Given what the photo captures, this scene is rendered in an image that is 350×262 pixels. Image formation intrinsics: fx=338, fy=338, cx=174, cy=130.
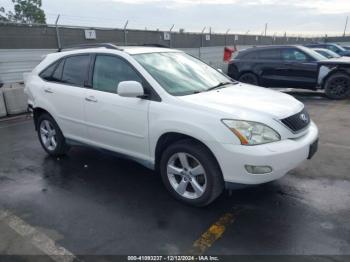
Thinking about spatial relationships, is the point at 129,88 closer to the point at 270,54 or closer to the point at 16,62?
the point at 270,54

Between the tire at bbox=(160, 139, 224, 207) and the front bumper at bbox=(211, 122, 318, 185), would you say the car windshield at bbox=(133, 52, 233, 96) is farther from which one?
the front bumper at bbox=(211, 122, 318, 185)

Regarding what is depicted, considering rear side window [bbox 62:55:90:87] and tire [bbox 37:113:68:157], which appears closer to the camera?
rear side window [bbox 62:55:90:87]

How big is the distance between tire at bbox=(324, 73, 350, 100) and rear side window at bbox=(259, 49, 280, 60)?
1.81 metres

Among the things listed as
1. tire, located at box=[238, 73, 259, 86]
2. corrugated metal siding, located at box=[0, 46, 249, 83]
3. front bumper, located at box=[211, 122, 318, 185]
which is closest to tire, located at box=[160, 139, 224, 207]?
front bumper, located at box=[211, 122, 318, 185]

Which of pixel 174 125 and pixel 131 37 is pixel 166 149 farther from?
pixel 131 37

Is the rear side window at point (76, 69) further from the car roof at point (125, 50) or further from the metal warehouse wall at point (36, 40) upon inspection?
the metal warehouse wall at point (36, 40)

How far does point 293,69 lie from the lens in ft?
35.1

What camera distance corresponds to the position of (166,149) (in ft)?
12.5

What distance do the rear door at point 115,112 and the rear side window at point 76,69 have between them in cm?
21

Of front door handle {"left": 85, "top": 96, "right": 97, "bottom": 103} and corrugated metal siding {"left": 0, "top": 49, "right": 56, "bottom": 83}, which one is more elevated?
front door handle {"left": 85, "top": 96, "right": 97, "bottom": 103}

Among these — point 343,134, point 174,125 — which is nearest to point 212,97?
point 174,125

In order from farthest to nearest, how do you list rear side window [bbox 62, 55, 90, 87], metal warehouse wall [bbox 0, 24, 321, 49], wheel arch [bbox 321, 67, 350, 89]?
metal warehouse wall [bbox 0, 24, 321, 49] → wheel arch [bbox 321, 67, 350, 89] → rear side window [bbox 62, 55, 90, 87]

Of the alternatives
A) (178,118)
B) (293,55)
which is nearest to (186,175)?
(178,118)

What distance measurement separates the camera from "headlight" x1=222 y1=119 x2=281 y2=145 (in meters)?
3.27
